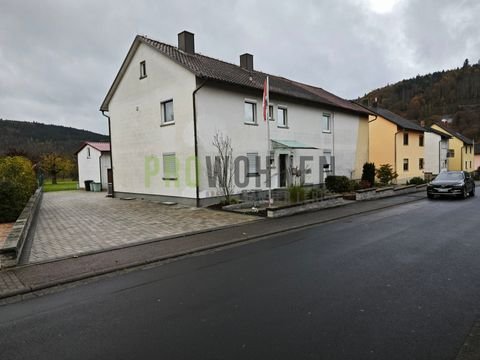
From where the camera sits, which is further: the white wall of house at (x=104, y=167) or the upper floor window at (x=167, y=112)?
the white wall of house at (x=104, y=167)

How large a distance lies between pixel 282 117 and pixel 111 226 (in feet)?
39.3

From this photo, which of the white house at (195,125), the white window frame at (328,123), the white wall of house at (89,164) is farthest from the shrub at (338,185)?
the white wall of house at (89,164)

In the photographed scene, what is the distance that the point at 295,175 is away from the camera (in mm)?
19078

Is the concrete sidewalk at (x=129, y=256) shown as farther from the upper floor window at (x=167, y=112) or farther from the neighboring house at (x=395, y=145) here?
the neighboring house at (x=395, y=145)

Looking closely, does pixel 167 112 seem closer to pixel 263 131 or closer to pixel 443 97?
pixel 263 131

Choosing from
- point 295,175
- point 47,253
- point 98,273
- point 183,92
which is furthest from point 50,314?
point 295,175

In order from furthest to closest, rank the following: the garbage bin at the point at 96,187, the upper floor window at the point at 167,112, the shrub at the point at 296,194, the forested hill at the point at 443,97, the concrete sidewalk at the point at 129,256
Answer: the forested hill at the point at 443,97 → the garbage bin at the point at 96,187 → the upper floor window at the point at 167,112 → the shrub at the point at 296,194 → the concrete sidewalk at the point at 129,256

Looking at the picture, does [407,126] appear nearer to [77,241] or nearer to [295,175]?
[295,175]

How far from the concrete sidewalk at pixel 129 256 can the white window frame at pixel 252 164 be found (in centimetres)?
562

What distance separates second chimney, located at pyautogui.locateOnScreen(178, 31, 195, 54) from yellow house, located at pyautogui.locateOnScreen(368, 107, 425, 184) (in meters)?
20.3

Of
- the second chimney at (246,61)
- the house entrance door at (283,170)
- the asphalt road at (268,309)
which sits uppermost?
the second chimney at (246,61)

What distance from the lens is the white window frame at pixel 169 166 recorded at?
15727mm

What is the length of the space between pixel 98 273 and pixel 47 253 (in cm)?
219

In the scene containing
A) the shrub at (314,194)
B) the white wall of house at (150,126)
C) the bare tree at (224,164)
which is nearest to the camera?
the shrub at (314,194)
